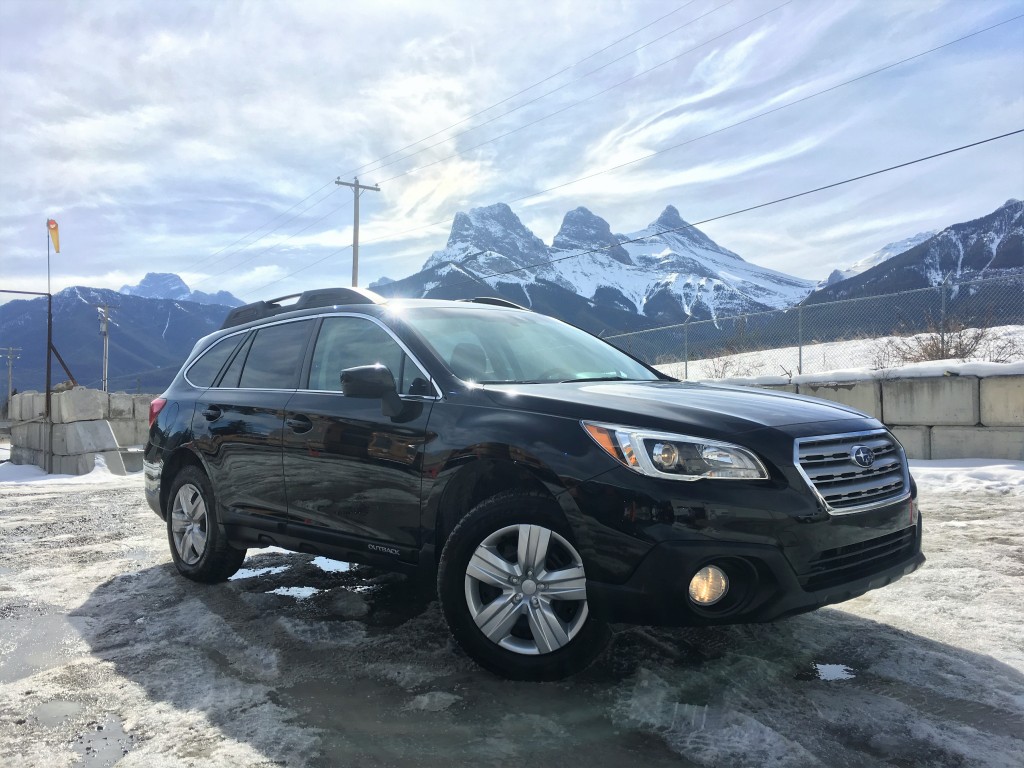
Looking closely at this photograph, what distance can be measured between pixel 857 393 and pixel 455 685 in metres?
8.67

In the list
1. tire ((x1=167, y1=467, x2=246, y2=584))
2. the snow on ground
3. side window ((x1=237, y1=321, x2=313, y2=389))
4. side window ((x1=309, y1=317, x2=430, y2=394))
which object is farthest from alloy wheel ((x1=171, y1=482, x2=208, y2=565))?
the snow on ground

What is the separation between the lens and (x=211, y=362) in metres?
5.32

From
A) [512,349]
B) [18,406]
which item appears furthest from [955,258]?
[512,349]

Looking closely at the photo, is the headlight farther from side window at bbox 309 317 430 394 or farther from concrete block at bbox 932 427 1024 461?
concrete block at bbox 932 427 1024 461

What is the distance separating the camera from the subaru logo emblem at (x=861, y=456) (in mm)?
2998

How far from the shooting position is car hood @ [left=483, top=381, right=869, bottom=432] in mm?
2906

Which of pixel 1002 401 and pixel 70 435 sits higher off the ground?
pixel 1002 401

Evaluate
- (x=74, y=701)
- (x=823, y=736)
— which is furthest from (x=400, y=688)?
(x=823, y=736)

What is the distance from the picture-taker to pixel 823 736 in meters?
2.52

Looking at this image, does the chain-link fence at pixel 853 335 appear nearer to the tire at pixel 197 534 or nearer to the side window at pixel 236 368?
the side window at pixel 236 368

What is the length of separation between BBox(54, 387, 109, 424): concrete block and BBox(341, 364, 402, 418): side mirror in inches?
509

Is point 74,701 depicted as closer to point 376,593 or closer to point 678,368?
point 376,593

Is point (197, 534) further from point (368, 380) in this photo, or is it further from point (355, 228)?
point (355, 228)

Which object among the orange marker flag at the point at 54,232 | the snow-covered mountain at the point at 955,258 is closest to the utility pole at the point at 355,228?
the orange marker flag at the point at 54,232
